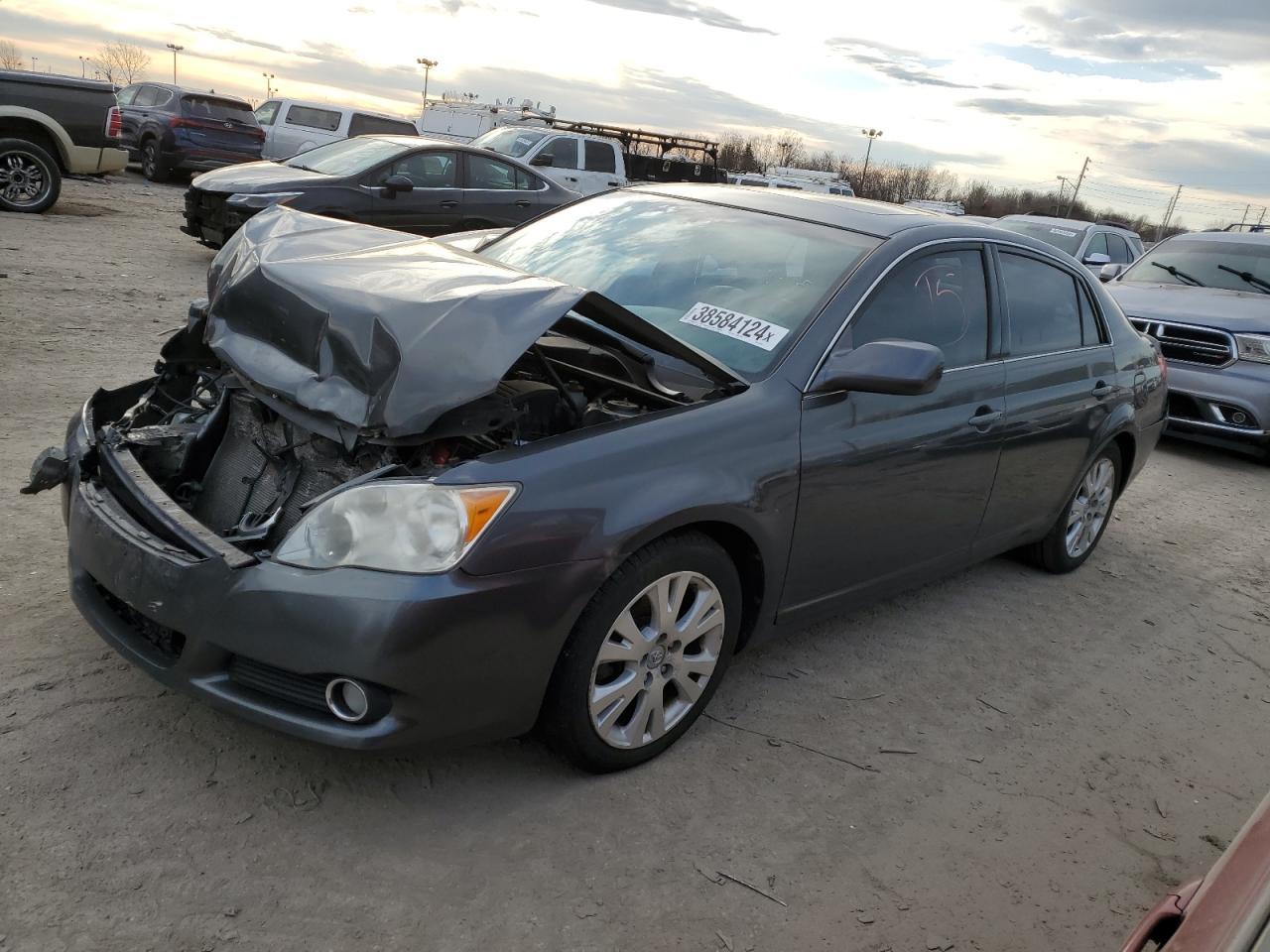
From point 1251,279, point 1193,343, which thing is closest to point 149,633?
point 1193,343

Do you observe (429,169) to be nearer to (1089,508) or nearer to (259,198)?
(259,198)

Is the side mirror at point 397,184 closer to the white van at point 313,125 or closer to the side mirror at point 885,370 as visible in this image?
the side mirror at point 885,370

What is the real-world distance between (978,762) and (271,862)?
7.39ft

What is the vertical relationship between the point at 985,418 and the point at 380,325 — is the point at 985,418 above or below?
A: below

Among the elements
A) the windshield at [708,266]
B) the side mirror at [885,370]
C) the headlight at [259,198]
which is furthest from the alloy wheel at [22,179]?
the side mirror at [885,370]

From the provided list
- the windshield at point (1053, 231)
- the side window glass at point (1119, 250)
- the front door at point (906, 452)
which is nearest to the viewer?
the front door at point (906, 452)

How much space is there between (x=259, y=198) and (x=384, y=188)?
4.28 feet

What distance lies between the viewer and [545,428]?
3162 millimetres

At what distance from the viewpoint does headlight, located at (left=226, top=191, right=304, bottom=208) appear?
9.95 meters

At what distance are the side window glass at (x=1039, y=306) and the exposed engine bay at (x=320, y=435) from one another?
5.83 feet

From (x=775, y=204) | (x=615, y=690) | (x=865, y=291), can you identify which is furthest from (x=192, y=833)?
(x=775, y=204)

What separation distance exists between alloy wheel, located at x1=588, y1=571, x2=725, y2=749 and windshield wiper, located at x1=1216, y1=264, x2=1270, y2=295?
8.08m

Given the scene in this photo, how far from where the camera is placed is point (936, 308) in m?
3.93

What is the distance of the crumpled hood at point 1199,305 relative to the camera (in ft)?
27.4
